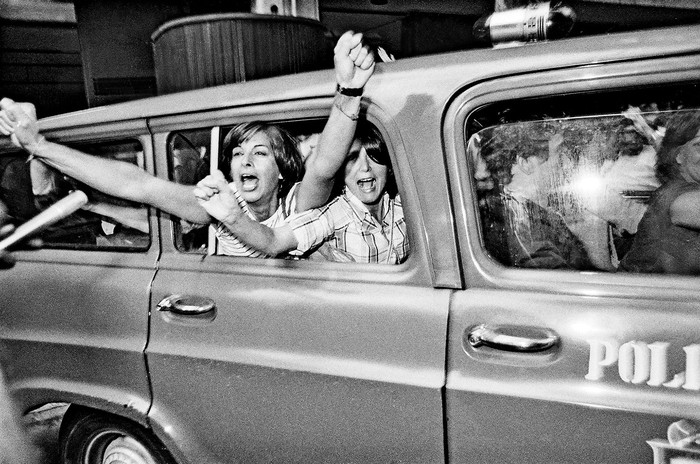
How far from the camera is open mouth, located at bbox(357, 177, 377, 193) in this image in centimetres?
217

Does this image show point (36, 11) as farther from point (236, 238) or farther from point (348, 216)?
point (348, 216)

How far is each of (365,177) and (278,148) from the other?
362mm

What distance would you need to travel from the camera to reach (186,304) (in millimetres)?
1924

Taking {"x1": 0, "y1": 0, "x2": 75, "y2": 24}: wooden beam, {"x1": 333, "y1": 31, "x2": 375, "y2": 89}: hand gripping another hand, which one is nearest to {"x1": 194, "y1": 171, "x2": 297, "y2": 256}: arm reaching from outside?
{"x1": 333, "y1": 31, "x2": 375, "y2": 89}: hand gripping another hand

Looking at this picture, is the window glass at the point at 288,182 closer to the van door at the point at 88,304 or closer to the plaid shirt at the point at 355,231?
the plaid shirt at the point at 355,231

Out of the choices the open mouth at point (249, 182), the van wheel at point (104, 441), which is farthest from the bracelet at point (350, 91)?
the van wheel at point (104, 441)

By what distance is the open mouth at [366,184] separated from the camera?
217 cm

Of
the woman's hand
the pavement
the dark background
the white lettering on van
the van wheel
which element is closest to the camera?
the white lettering on van

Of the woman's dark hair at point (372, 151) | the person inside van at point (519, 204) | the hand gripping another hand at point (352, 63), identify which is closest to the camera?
the person inside van at point (519, 204)

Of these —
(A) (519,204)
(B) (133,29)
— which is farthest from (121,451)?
(B) (133,29)

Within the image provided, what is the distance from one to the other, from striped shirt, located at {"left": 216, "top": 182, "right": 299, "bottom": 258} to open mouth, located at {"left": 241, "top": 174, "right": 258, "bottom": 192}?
4cm

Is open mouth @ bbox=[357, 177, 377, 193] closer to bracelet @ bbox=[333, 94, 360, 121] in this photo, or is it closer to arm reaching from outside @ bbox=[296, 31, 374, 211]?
arm reaching from outside @ bbox=[296, 31, 374, 211]

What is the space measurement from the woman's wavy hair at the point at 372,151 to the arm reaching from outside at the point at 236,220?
315 mm

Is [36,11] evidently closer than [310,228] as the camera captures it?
No
